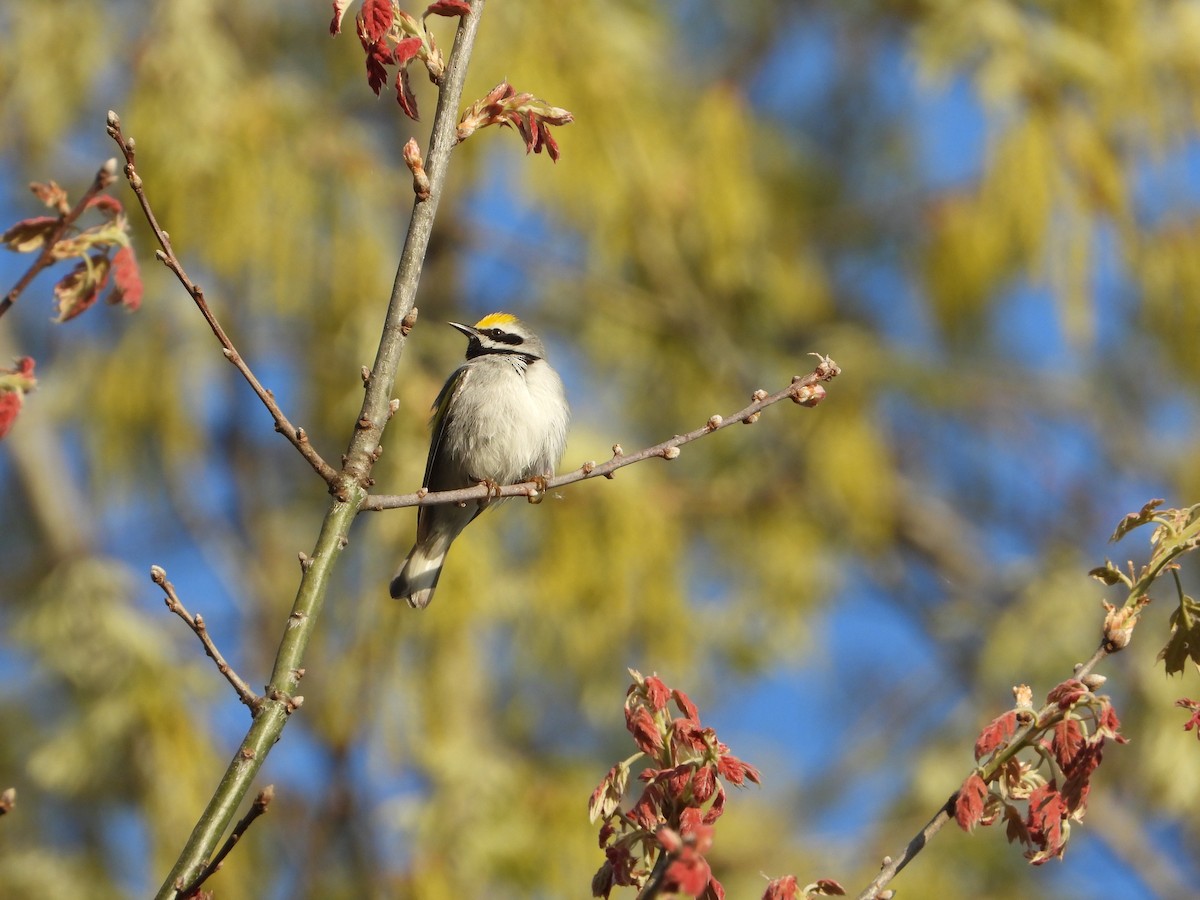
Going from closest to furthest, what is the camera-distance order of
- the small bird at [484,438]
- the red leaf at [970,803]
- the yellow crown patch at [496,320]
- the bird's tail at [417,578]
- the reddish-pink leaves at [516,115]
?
the red leaf at [970,803] < the reddish-pink leaves at [516,115] < the bird's tail at [417,578] < the small bird at [484,438] < the yellow crown patch at [496,320]

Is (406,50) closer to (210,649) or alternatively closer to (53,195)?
(53,195)

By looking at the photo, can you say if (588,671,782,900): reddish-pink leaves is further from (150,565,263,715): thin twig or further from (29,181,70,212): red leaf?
(29,181,70,212): red leaf

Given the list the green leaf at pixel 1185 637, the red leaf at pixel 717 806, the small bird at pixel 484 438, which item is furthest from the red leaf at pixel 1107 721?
the small bird at pixel 484 438

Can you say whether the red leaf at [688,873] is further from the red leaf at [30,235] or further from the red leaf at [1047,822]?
the red leaf at [30,235]

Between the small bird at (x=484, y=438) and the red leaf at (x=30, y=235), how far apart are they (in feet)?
7.86

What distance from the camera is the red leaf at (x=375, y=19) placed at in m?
2.06

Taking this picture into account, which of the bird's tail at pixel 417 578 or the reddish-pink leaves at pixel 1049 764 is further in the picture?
the bird's tail at pixel 417 578

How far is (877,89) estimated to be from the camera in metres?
9.81

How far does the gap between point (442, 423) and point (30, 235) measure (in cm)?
265

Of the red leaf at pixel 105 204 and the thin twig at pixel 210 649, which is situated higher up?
the red leaf at pixel 105 204

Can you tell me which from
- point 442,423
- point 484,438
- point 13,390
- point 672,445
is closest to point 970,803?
point 672,445

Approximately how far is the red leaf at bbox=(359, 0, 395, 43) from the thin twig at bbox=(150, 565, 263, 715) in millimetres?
862

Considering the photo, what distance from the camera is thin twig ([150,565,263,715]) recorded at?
1.87 metres

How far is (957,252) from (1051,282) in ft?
4.38
